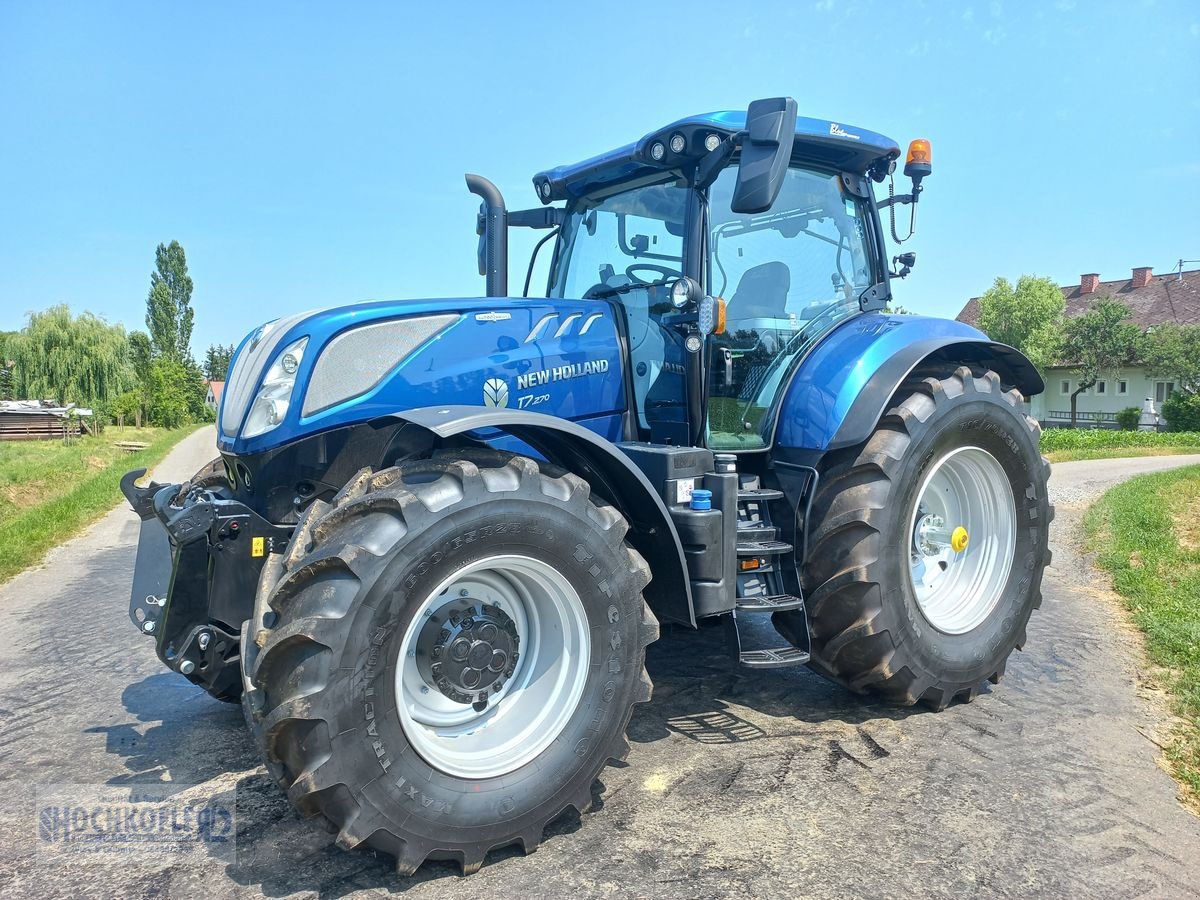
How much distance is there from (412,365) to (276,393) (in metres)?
0.51

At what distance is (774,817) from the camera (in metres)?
2.96

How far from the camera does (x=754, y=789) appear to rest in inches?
125

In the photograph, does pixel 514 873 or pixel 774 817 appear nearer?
pixel 514 873

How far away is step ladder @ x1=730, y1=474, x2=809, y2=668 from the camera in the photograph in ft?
11.6

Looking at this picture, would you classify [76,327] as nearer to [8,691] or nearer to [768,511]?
[8,691]

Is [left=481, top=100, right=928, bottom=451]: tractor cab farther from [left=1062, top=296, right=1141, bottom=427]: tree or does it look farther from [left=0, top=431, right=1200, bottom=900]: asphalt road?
[left=1062, top=296, right=1141, bottom=427]: tree

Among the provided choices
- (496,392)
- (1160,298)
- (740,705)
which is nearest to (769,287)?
(496,392)

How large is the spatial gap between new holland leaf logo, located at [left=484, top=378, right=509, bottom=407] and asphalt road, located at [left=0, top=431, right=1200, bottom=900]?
1566 mm

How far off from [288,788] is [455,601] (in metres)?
0.76

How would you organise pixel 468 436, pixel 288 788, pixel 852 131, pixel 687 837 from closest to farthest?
pixel 288 788
pixel 687 837
pixel 468 436
pixel 852 131

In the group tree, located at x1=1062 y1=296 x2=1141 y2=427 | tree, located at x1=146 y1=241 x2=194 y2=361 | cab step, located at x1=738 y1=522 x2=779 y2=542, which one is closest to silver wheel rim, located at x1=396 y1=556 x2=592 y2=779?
cab step, located at x1=738 y1=522 x2=779 y2=542

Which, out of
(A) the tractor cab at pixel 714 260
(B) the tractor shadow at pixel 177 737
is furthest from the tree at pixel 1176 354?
Answer: (B) the tractor shadow at pixel 177 737

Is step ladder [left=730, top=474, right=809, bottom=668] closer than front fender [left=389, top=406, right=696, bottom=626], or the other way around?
front fender [left=389, top=406, right=696, bottom=626]

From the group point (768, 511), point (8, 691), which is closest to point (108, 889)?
point (8, 691)
